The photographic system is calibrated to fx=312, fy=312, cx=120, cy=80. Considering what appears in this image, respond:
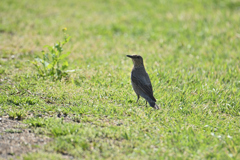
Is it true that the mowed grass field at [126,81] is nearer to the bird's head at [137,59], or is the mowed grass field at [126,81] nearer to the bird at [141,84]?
the bird at [141,84]

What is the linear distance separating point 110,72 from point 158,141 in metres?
3.39

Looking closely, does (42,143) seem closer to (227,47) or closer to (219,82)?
(219,82)

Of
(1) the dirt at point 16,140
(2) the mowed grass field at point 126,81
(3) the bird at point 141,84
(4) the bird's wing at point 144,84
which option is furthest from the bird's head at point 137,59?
(1) the dirt at point 16,140

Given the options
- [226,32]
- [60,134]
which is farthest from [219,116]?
[226,32]

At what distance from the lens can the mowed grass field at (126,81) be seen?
4.64 metres

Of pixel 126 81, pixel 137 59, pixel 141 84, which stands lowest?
pixel 126 81

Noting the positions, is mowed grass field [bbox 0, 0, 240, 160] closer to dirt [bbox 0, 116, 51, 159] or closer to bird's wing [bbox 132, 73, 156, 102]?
dirt [bbox 0, 116, 51, 159]

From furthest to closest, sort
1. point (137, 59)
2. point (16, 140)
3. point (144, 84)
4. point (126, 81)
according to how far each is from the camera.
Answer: point (126, 81) → point (137, 59) → point (144, 84) → point (16, 140)

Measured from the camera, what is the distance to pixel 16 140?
4.52m

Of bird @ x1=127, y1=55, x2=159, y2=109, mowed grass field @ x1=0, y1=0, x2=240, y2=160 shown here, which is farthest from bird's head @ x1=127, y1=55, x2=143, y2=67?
mowed grass field @ x1=0, y1=0, x2=240, y2=160

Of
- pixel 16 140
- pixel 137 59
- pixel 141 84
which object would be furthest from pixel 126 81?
pixel 16 140

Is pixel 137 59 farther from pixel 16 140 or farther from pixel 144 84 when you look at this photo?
pixel 16 140

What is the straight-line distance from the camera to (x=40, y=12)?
13.5 meters

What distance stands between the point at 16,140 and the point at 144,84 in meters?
2.56
